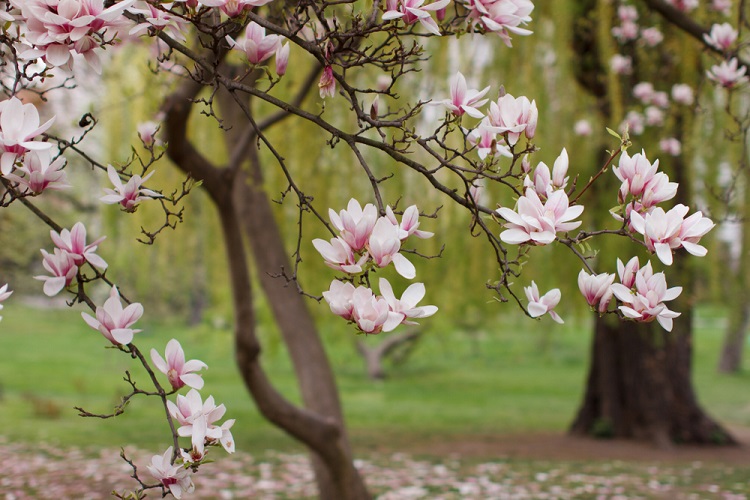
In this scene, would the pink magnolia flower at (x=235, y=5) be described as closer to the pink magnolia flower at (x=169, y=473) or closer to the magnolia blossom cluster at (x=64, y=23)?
the magnolia blossom cluster at (x=64, y=23)

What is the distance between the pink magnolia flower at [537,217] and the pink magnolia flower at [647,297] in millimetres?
111

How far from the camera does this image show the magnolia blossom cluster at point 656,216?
1.07 metres

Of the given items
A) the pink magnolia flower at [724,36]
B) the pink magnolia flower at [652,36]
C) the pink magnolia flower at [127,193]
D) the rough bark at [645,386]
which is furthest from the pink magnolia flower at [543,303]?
the rough bark at [645,386]

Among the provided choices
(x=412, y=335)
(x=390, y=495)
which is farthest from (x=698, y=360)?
(x=390, y=495)

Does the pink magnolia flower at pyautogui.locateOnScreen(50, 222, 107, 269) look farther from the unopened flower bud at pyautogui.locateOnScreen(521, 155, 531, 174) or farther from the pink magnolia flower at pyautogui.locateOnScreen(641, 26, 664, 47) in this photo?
the pink magnolia flower at pyautogui.locateOnScreen(641, 26, 664, 47)

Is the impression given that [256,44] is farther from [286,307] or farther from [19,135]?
[286,307]

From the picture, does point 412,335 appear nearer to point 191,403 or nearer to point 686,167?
point 686,167

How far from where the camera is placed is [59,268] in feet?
4.14

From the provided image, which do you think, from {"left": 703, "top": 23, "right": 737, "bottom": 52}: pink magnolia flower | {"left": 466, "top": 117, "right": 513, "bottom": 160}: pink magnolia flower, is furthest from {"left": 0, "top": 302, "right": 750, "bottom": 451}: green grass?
{"left": 466, "top": 117, "right": 513, "bottom": 160}: pink magnolia flower

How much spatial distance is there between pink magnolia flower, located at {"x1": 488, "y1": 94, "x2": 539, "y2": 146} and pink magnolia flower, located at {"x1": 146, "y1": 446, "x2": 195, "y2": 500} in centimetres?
66

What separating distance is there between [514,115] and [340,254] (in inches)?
13.0

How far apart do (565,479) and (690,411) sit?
2057mm

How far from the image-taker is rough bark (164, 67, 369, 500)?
11.2 ft

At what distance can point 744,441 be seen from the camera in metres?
7.04
